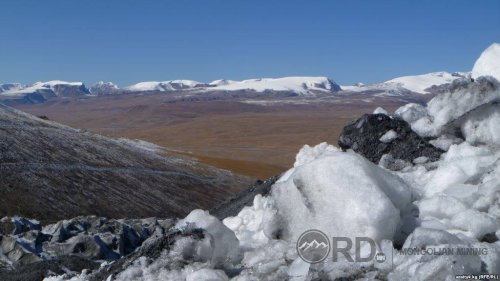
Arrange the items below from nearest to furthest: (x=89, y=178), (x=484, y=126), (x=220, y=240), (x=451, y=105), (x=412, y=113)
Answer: (x=220, y=240)
(x=484, y=126)
(x=451, y=105)
(x=412, y=113)
(x=89, y=178)

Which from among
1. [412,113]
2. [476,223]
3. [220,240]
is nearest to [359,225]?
[476,223]

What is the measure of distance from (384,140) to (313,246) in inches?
214

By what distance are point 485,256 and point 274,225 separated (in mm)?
3524

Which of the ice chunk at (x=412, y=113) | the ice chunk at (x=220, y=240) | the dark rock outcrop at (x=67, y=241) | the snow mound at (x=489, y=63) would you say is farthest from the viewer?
the dark rock outcrop at (x=67, y=241)

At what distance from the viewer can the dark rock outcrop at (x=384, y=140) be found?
41.7ft

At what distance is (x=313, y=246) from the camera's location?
29.1 ft

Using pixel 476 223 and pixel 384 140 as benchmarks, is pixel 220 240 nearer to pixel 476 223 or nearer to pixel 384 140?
pixel 476 223

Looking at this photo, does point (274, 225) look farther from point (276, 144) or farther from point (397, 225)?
point (276, 144)

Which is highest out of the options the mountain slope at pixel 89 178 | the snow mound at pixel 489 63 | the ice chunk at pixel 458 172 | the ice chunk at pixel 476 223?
the snow mound at pixel 489 63

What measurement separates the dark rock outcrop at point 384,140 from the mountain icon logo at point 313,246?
4464 mm

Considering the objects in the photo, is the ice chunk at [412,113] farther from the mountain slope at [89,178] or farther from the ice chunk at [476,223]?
the mountain slope at [89,178]

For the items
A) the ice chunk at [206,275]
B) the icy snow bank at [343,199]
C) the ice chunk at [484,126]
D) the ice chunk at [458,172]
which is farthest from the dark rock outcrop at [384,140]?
the ice chunk at [206,275]

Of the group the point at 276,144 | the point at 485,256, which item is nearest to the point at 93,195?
the point at 485,256

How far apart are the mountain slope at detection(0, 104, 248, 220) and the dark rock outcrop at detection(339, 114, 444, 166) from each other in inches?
1516
